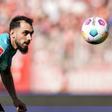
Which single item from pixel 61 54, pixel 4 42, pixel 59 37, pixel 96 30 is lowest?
pixel 4 42

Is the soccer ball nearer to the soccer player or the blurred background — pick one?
the soccer player

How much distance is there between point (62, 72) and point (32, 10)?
1.65 m

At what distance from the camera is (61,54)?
12.7m

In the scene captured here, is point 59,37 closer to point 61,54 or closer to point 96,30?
point 61,54

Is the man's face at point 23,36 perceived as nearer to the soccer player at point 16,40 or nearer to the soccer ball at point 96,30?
the soccer player at point 16,40

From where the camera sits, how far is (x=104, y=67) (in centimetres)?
1245

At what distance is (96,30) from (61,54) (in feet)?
16.9

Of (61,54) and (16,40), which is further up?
(61,54)

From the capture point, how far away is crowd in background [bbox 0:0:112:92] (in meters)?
12.5

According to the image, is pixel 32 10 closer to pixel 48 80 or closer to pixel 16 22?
pixel 48 80

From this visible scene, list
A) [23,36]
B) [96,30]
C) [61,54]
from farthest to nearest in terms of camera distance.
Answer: [61,54] < [96,30] < [23,36]

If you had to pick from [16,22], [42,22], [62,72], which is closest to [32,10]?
[42,22]

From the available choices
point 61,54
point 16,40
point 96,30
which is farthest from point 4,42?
point 61,54

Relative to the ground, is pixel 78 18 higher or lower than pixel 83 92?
higher
